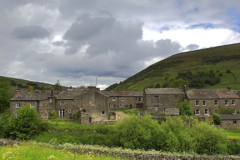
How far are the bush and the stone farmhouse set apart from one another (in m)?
9.09

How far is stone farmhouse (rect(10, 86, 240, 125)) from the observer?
133ft

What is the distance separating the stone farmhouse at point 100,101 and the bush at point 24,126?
9091 mm

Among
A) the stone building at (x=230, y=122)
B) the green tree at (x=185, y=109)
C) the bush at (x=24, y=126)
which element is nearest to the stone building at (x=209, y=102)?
the green tree at (x=185, y=109)

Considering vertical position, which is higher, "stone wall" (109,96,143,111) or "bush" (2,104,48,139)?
"stone wall" (109,96,143,111)

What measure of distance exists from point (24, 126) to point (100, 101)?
1662cm

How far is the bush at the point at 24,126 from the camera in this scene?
29.9 meters

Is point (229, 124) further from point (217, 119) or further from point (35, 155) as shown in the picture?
point (35, 155)

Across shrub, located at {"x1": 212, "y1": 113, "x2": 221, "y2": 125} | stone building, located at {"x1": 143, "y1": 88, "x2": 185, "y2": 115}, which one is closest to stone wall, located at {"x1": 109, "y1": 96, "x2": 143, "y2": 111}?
stone building, located at {"x1": 143, "y1": 88, "x2": 185, "y2": 115}

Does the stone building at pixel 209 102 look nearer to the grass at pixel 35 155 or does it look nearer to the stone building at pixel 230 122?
the stone building at pixel 230 122

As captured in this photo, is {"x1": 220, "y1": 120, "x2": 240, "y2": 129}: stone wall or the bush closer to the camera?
the bush

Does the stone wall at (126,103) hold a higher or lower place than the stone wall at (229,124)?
higher

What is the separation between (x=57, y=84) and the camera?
90812 mm

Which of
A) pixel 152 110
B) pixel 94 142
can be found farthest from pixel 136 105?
pixel 94 142

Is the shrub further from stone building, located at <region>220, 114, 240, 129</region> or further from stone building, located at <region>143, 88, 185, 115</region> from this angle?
stone building, located at <region>143, 88, 185, 115</region>
